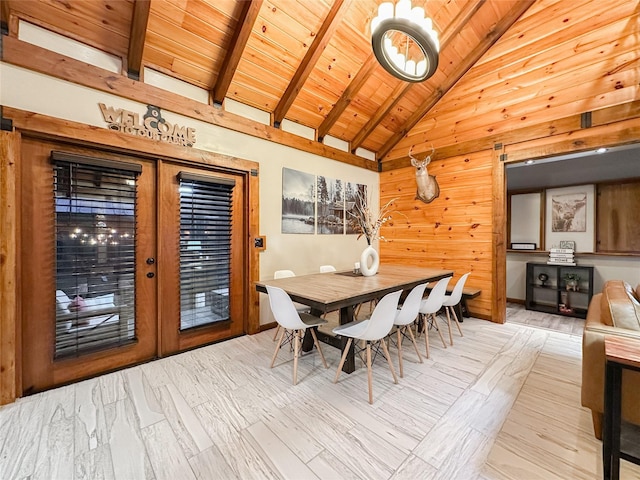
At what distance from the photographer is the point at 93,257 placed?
244cm

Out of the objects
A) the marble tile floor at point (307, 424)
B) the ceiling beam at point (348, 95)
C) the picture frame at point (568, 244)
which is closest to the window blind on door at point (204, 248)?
the marble tile floor at point (307, 424)

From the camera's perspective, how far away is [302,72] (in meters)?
3.27

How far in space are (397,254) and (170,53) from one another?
4.57m

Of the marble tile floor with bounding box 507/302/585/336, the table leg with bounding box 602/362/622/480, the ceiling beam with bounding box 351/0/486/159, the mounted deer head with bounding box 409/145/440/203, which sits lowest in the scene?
the marble tile floor with bounding box 507/302/585/336

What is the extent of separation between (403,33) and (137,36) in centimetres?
236

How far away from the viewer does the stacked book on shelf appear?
171 inches

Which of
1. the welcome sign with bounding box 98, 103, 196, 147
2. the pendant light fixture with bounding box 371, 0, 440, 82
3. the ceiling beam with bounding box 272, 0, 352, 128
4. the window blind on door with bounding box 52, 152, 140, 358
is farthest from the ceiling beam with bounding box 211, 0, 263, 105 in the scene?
the window blind on door with bounding box 52, 152, 140, 358

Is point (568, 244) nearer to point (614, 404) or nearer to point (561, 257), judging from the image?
point (561, 257)

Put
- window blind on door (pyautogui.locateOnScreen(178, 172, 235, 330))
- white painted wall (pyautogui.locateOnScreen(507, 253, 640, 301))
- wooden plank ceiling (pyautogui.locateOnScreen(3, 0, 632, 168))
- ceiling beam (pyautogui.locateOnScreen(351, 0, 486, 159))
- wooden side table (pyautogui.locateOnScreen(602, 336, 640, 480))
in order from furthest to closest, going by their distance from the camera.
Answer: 1. white painted wall (pyautogui.locateOnScreen(507, 253, 640, 301))
2. ceiling beam (pyautogui.locateOnScreen(351, 0, 486, 159))
3. window blind on door (pyautogui.locateOnScreen(178, 172, 235, 330))
4. wooden plank ceiling (pyautogui.locateOnScreen(3, 0, 632, 168))
5. wooden side table (pyautogui.locateOnScreen(602, 336, 640, 480))

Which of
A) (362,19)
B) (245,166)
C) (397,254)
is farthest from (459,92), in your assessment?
(245,166)

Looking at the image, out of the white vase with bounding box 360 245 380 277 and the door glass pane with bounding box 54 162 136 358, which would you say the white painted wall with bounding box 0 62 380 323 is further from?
the white vase with bounding box 360 245 380 277

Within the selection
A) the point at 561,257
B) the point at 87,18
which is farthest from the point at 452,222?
the point at 87,18

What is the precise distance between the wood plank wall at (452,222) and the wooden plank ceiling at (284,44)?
4.16 feet

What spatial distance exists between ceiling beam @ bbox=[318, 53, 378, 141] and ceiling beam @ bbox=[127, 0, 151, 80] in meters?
2.45
